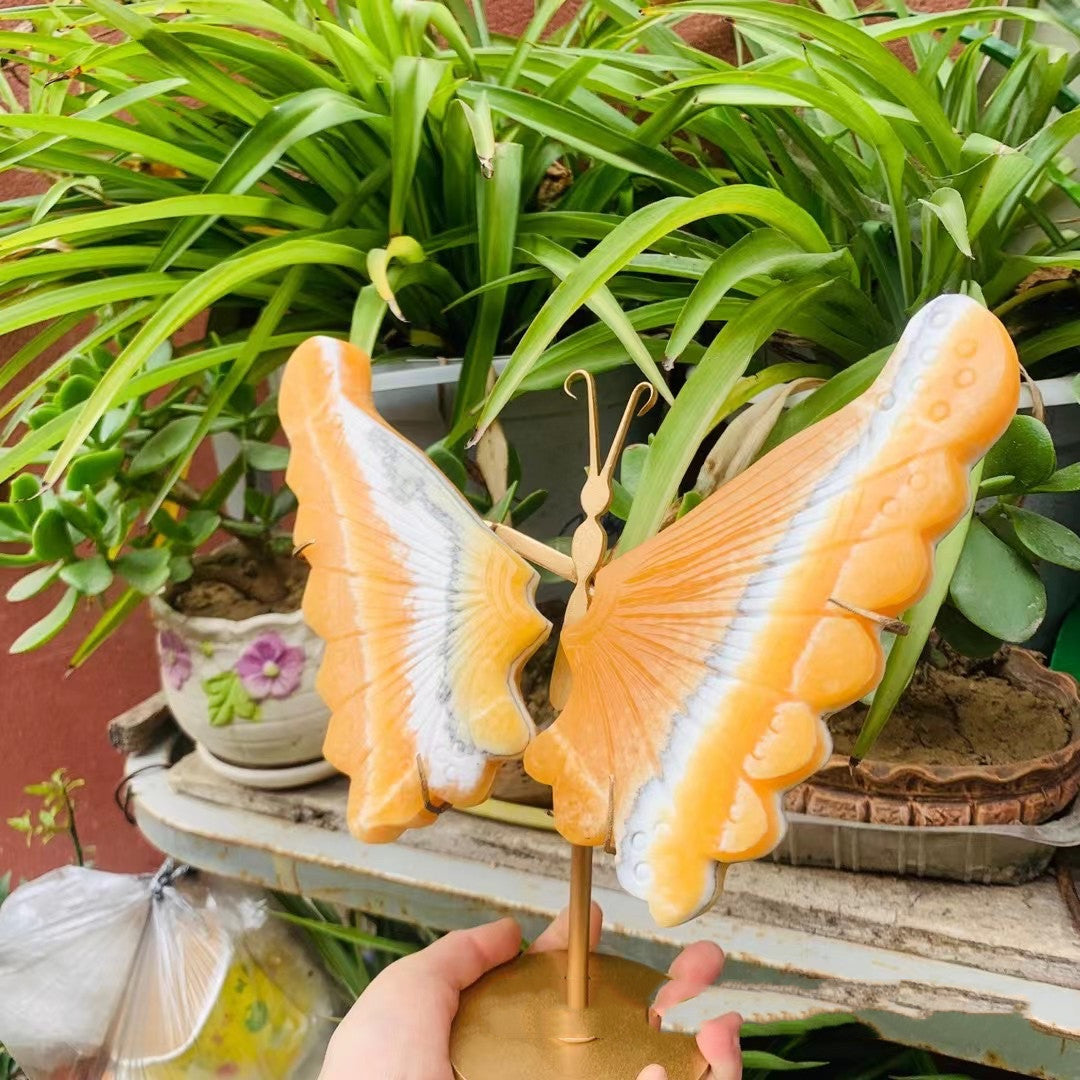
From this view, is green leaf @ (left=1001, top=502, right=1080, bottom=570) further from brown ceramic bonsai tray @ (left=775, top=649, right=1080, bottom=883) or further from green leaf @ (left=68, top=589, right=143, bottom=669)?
green leaf @ (left=68, top=589, right=143, bottom=669)

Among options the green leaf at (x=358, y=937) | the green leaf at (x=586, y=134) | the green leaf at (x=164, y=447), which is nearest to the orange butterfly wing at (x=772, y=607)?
the green leaf at (x=586, y=134)

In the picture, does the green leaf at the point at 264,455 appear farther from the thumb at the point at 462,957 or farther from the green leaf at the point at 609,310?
the thumb at the point at 462,957

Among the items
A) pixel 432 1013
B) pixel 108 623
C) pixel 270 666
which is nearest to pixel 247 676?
pixel 270 666

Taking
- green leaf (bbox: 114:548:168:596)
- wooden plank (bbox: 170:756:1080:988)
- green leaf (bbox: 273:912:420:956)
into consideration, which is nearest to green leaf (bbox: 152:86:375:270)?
green leaf (bbox: 114:548:168:596)

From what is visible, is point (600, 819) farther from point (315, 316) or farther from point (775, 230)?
point (315, 316)

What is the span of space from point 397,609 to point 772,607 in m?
0.15

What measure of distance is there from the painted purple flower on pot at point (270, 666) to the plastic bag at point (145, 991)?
270mm

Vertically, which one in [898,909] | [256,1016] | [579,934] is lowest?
[256,1016]

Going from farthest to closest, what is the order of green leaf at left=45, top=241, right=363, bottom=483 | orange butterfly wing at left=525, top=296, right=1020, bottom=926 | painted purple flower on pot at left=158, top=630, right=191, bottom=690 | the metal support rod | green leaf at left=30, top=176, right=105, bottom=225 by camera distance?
painted purple flower on pot at left=158, top=630, right=191, bottom=690
green leaf at left=30, top=176, right=105, bottom=225
green leaf at left=45, top=241, right=363, bottom=483
the metal support rod
orange butterfly wing at left=525, top=296, right=1020, bottom=926

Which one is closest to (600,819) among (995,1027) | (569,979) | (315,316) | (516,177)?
(569,979)

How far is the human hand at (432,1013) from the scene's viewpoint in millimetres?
372

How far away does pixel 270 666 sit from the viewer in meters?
0.67

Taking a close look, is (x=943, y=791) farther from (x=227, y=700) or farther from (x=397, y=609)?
(x=227, y=700)

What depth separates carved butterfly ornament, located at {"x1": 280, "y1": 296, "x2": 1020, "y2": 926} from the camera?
10.8 inches
